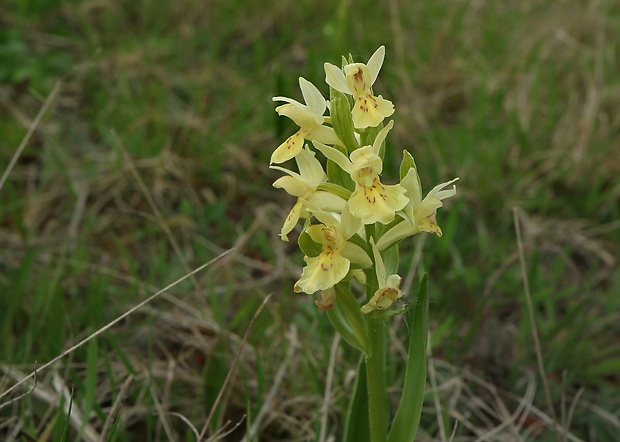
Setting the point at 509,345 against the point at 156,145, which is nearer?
the point at 509,345

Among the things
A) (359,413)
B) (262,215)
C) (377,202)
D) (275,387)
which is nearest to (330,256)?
(377,202)

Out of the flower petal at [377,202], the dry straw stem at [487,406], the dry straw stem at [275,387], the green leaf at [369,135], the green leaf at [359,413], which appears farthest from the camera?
the dry straw stem at [487,406]

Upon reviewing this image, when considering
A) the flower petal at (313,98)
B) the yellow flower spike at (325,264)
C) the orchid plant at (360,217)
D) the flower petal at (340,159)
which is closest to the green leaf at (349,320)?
the orchid plant at (360,217)

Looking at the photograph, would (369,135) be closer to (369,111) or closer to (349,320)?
(369,111)

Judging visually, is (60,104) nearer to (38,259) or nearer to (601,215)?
(38,259)

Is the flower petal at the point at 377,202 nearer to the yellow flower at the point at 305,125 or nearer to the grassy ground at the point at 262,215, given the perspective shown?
the yellow flower at the point at 305,125

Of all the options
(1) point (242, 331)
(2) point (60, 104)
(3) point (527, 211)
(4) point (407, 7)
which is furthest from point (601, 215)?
(2) point (60, 104)
